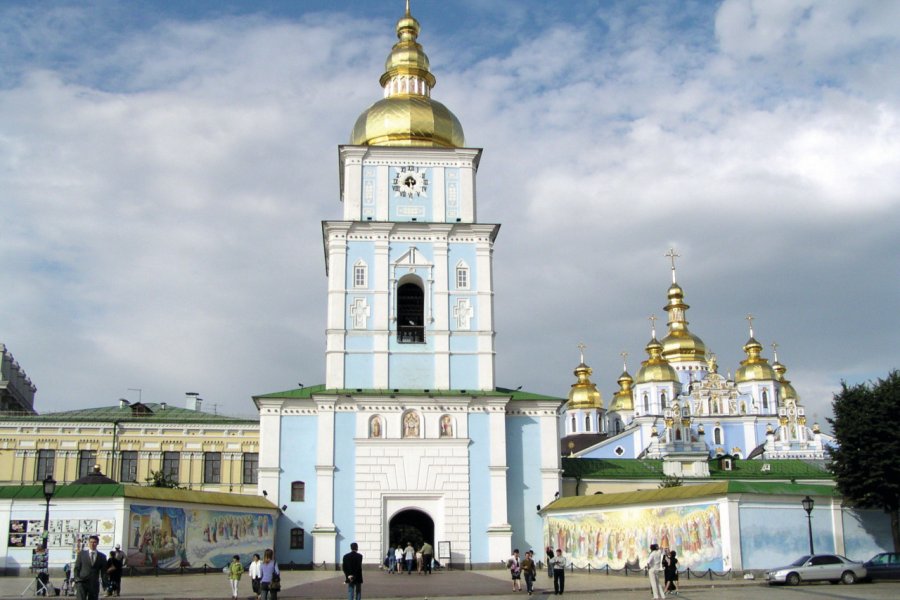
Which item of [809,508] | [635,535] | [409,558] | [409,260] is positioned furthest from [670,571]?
[409,260]

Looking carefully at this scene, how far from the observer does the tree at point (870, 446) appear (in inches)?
1136

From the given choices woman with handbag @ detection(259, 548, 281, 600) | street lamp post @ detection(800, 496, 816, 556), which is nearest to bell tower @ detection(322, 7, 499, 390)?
street lamp post @ detection(800, 496, 816, 556)

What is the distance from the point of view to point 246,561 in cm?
3056

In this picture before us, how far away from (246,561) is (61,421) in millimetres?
18946

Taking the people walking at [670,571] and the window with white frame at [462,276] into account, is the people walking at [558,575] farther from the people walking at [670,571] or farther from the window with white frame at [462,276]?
the window with white frame at [462,276]

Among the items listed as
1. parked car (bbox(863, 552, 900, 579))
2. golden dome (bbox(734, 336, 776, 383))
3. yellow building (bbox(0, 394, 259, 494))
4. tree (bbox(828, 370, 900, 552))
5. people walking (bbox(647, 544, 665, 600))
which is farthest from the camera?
golden dome (bbox(734, 336, 776, 383))

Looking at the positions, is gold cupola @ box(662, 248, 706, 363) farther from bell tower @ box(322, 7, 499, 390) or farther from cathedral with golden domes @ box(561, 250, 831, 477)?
bell tower @ box(322, 7, 499, 390)

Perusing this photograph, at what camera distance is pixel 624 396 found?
88.9m

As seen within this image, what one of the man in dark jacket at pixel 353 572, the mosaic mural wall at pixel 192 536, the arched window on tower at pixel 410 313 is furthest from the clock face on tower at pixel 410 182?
the man in dark jacket at pixel 353 572

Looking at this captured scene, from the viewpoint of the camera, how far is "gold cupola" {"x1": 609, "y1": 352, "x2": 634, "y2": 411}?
3469 inches

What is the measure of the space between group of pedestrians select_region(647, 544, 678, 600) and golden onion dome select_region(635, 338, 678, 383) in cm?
5845

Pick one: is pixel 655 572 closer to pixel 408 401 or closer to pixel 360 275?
pixel 408 401

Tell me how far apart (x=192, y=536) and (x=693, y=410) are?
55.4m

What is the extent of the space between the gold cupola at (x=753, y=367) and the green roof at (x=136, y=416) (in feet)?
153
